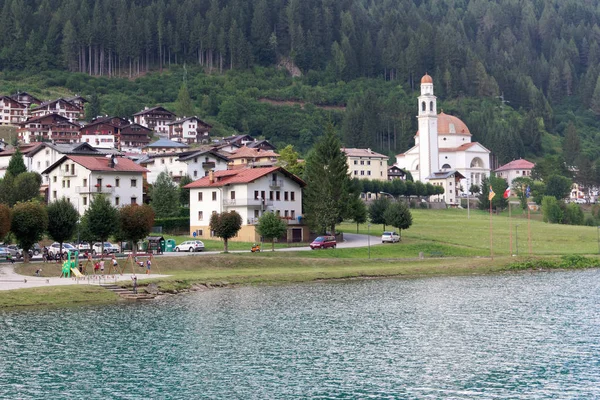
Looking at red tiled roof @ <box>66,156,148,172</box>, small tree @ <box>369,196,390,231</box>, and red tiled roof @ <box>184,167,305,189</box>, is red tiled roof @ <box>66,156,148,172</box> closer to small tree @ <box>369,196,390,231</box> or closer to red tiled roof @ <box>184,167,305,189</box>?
red tiled roof @ <box>184,167,305,189</box>

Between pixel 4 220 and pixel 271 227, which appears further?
pixel 271 227

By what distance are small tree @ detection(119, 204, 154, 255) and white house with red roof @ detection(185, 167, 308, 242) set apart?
19524 mm

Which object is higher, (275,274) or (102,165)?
(102,165)

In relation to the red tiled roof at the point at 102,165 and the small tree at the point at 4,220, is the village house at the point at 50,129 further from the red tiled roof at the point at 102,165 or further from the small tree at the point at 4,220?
the small tree at the point at 4,220

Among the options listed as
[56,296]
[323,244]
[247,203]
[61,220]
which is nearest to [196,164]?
[247,203]

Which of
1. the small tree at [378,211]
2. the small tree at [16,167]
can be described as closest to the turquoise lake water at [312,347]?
the small tree at [378,211]

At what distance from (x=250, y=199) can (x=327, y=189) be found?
28.4ft

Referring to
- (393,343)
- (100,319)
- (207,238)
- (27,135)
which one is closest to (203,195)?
(207,238)

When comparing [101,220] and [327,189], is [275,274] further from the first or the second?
[327,189]

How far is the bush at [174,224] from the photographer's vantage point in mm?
104938

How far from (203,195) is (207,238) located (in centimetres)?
588

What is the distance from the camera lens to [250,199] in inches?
3944

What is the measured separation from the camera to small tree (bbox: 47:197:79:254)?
252 feet

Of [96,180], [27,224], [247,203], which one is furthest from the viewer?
[96,180]
